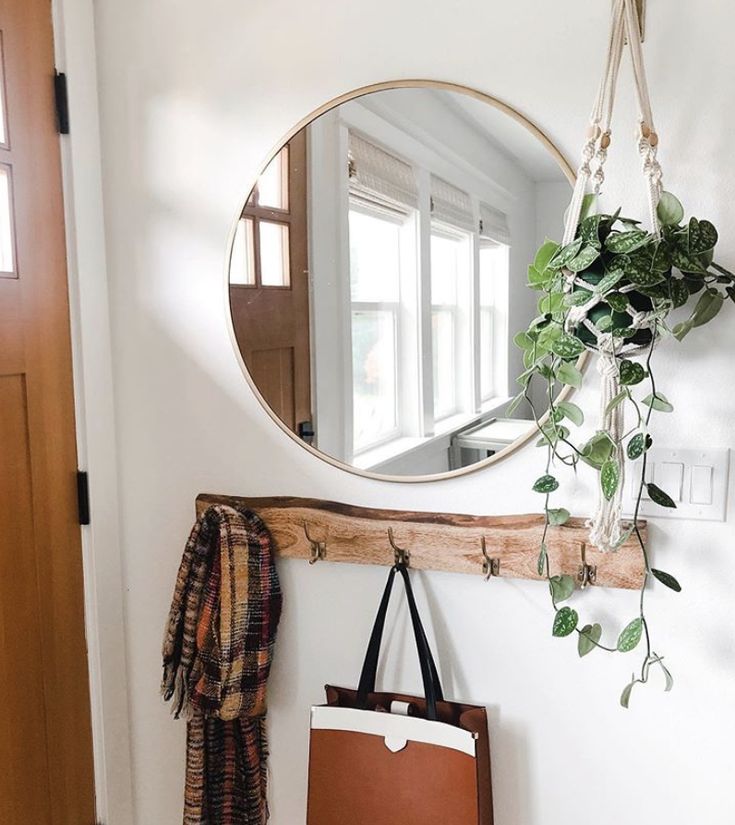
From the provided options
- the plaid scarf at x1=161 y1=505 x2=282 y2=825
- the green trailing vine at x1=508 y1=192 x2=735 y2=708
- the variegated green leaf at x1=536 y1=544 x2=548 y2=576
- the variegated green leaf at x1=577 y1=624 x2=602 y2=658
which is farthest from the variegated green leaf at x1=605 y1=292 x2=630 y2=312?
the plaid scarf at x1=161 y1=505 x2=282 y2=825

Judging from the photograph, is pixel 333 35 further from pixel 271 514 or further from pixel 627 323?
pixel 271 514

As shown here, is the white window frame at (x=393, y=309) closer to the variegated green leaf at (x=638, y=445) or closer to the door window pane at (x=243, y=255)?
the door window pane at (x=243, y=255)

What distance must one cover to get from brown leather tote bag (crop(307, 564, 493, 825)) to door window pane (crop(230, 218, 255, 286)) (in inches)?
23.3

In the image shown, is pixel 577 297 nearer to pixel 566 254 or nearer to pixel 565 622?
pixel 566 254

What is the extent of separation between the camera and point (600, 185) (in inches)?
50.4

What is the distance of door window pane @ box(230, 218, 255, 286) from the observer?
1535mm

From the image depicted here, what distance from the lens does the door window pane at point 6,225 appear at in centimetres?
147

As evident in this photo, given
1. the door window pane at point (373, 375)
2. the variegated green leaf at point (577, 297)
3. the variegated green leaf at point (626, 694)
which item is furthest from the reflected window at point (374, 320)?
the variegated green leaf at point (626, 694)

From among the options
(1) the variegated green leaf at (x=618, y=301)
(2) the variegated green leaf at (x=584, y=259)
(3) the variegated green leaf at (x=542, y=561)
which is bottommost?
(3) the variegated green leaf at (x=542, y=561)

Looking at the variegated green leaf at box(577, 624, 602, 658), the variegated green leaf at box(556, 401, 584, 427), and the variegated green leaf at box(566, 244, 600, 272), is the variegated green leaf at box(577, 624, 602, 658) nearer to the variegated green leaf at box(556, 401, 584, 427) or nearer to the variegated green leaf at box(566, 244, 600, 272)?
the variegated green leaf at box(556, 401, 584, 427)

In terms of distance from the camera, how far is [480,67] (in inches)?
54.1

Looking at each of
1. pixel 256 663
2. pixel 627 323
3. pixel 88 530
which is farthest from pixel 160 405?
pixel 627 323

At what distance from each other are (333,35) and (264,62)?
0.45 feet

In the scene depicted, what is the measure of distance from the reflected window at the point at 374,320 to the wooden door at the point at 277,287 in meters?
0.09
